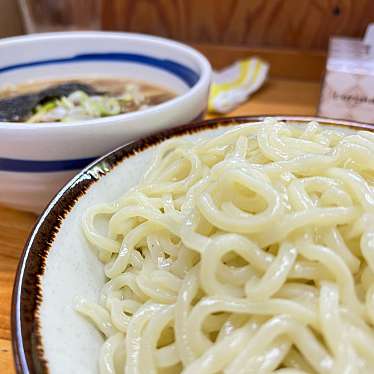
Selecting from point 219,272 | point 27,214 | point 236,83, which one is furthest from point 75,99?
point 219,272

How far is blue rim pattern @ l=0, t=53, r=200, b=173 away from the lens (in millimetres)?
1040

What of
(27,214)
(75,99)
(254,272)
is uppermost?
(254,272)

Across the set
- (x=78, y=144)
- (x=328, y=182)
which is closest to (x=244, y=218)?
(x=328, y=182)

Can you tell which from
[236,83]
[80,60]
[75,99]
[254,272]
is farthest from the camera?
[236,83]

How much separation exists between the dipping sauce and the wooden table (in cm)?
28

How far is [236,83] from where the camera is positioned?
1818 mm

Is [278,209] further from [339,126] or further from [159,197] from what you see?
[339,126]

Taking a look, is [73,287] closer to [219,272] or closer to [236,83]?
[219,272]

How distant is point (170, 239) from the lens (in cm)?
88

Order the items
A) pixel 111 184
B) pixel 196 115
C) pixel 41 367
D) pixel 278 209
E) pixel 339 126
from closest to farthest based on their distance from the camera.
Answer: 1. pixel 41 367
2. pixel 278 209
3. pixel 111 184
4. pixel 339 126
5. pixel 196 115

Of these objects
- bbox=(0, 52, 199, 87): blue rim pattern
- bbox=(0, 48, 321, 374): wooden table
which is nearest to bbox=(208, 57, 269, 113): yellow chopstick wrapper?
bbox=(0, 48, 321, 374): wooden table

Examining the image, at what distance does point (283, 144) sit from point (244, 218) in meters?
0.24

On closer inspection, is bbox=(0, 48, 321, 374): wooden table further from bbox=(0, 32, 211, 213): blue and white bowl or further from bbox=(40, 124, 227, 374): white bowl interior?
bbox=(40, 124, 227, 374): white bowl interior

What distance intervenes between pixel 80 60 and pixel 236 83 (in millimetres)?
614
